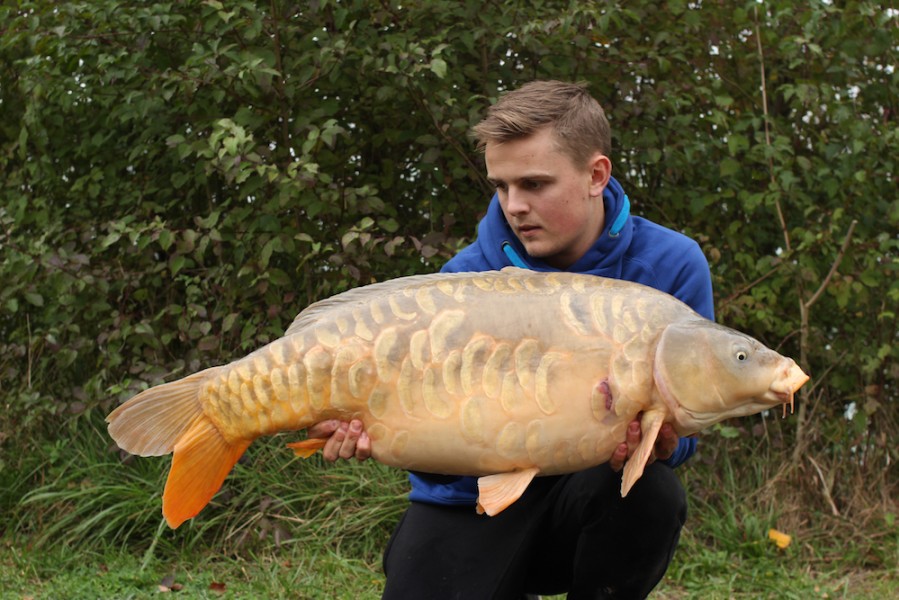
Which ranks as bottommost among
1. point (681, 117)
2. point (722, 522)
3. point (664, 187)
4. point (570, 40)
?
point (722, 522)

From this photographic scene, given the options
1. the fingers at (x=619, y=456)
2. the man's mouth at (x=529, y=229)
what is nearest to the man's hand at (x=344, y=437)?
the fingers at (x=619, y=456)

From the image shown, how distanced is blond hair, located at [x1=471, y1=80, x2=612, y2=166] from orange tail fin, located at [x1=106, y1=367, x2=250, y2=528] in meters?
0.66

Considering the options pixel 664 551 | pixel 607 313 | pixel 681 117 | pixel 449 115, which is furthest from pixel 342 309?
pixel 681 117

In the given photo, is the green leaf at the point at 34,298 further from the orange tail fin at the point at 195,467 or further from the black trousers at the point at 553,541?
the orange tail fin at the point at 195,467

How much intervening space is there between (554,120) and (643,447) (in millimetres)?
660

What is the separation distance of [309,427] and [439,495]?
491 mm

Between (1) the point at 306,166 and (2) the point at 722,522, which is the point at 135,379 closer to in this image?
(1) the point at 306,166

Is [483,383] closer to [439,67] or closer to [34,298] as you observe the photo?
[439,67]

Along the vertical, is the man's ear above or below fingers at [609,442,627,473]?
above

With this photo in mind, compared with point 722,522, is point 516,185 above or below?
above

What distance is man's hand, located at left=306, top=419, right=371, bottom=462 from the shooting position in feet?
5.77

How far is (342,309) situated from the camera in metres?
1.77

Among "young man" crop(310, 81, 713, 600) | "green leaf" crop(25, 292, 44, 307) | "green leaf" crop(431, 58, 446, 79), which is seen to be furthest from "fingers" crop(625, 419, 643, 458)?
"green leaf" crop(25, 292, 44, 307)

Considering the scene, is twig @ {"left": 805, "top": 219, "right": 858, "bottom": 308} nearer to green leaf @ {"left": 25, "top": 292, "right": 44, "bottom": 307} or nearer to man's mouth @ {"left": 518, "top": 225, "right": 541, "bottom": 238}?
man's mouth @ {"left": 518, "top": 225, "right": 541, "bottom": 238}
